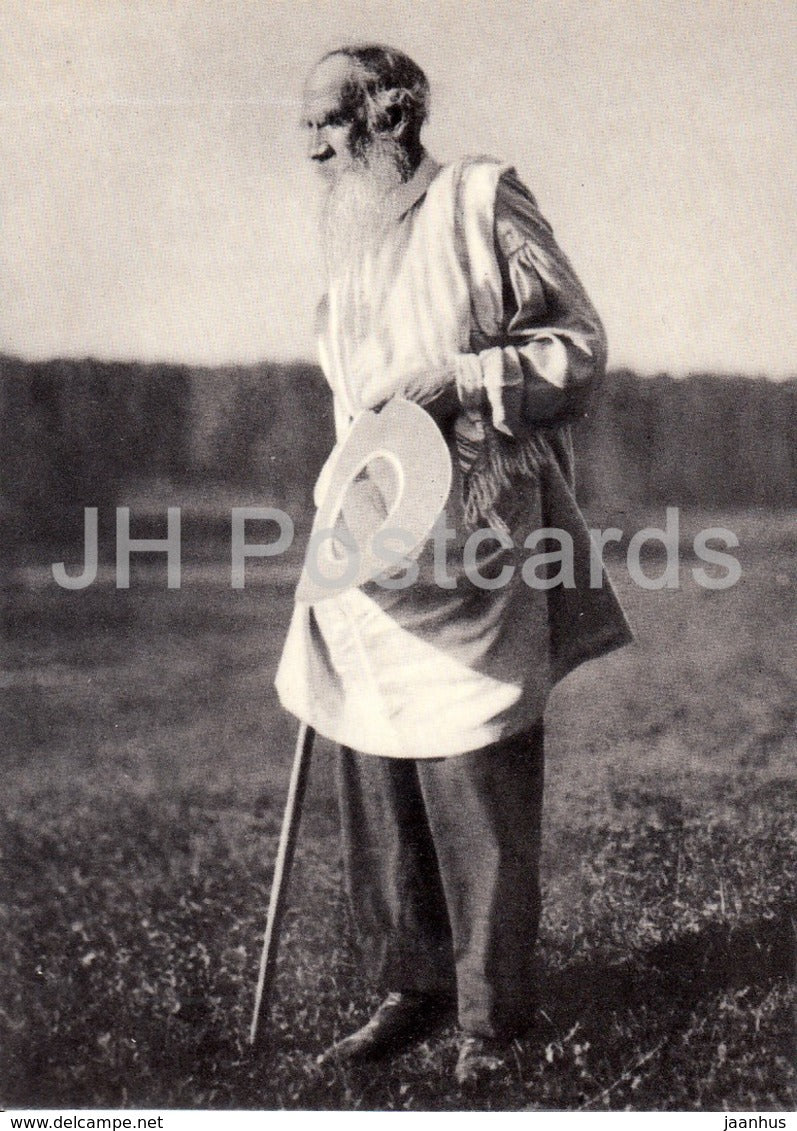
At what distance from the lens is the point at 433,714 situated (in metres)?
2.92

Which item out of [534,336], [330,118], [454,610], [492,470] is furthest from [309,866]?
[330,118]

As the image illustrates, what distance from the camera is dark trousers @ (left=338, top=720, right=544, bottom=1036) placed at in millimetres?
2916

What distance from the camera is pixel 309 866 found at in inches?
120

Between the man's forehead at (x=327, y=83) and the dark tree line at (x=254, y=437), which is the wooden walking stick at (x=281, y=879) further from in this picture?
the man's forehead at (x=327, y=83)

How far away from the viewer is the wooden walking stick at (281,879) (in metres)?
2.99

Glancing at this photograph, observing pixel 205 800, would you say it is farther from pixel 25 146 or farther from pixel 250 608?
Result: pixel 25 146

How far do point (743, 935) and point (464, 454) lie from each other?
4.51 feet

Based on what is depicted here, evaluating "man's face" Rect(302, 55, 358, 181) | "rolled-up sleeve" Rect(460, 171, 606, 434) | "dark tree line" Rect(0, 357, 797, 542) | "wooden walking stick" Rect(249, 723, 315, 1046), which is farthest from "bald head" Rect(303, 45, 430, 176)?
"wooden walking stick" Rect(249, 723, 315, 1046)

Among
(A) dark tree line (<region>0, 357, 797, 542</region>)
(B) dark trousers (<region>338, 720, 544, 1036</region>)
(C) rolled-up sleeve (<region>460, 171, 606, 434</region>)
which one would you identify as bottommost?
(B) dark trousers (<region>338, 720, 544, 1036</region>)

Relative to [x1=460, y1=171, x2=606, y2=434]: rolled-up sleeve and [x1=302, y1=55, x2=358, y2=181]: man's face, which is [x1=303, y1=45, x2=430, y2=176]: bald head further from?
[x1=460, y1=171, x2=606, y2=434]: rolled-up sleeve

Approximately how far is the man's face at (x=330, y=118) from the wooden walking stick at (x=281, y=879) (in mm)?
1396

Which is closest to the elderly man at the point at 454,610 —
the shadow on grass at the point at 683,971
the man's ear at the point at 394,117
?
the man's ear at the point at 394,117

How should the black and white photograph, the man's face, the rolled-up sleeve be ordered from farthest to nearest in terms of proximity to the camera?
the man's face, the black and white photograph, the rolled-up sleeve

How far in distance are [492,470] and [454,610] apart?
0.34 metres
